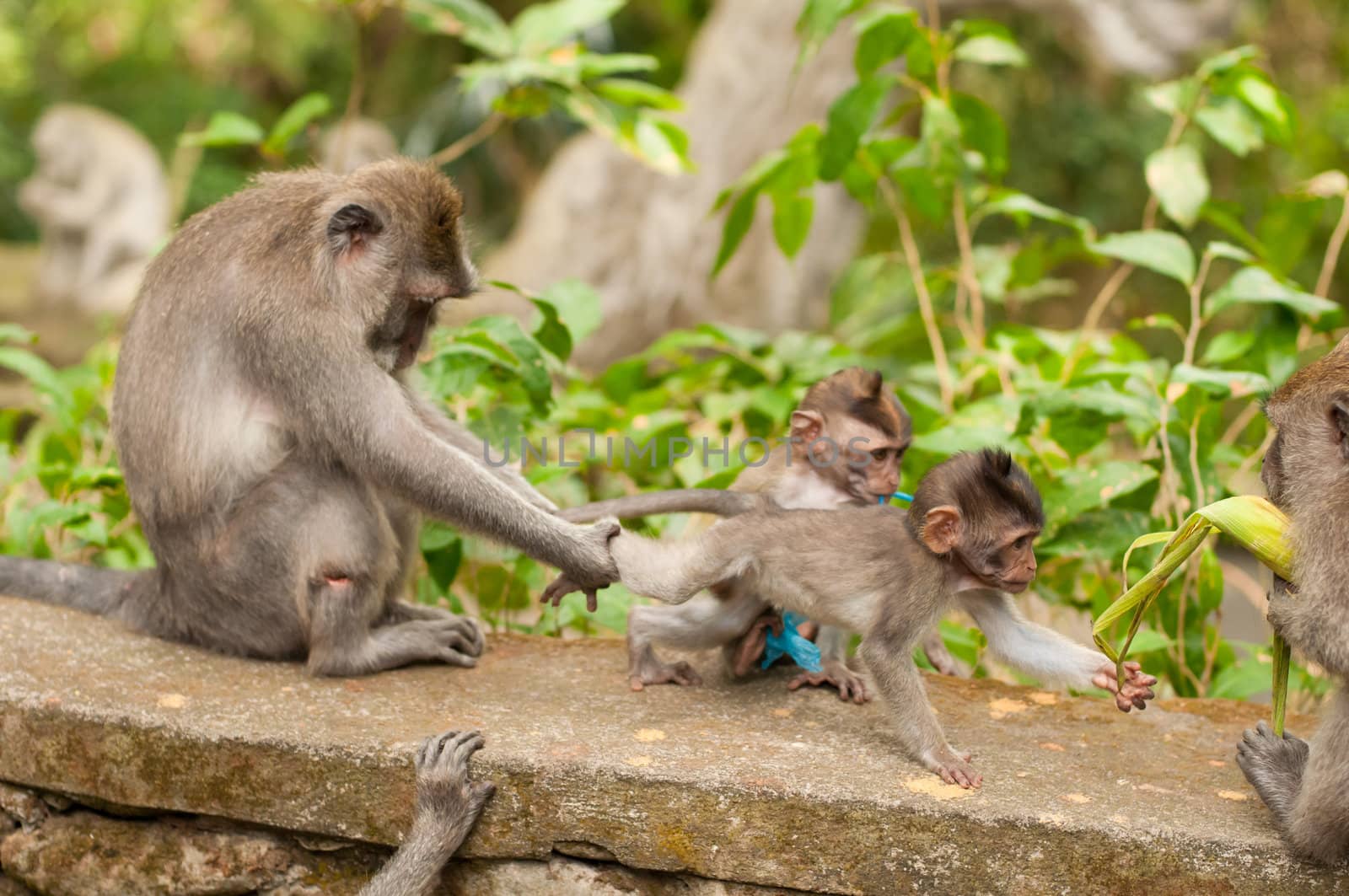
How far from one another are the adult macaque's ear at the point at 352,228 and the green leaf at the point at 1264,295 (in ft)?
8.95

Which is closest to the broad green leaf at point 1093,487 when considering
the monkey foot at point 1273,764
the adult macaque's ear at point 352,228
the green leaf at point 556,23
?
the monkey foot at point 1273,764

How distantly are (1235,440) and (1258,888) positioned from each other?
10.8 ft

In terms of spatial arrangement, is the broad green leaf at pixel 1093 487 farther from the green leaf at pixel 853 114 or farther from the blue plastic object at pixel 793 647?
the green leaf at pixel 853 114

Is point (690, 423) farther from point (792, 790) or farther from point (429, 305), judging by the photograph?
point (792, 790)

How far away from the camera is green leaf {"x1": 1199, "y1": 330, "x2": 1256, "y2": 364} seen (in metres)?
4.77

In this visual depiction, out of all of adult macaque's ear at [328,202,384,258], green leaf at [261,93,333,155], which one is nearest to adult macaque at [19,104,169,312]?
green leaf at [261,93,333,155]

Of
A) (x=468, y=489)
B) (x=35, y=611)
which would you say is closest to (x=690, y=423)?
(x=468, y=489)

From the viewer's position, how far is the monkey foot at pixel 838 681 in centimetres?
357

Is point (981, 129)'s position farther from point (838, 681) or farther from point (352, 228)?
point (352, 228)

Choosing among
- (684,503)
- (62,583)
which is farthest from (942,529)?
(62,583)

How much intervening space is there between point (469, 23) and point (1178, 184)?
2827 mm

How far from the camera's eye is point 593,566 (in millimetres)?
3545

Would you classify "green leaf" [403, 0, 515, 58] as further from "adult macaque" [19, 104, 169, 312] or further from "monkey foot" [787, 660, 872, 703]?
"adult macaque" [19, 104, 169, 312]

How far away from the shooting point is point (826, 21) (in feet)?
15.7
